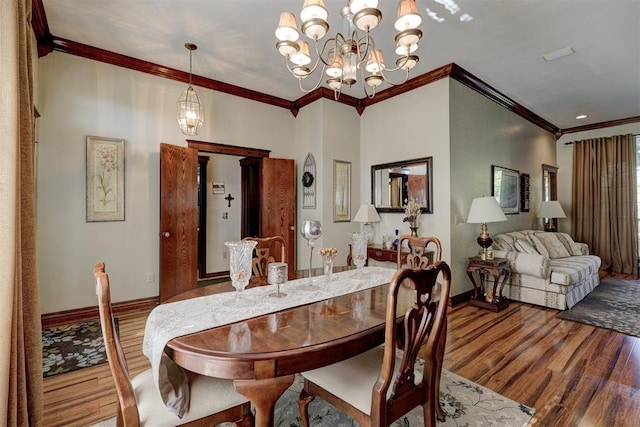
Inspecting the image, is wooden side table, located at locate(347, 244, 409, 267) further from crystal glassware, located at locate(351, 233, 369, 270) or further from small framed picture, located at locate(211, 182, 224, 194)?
small framed picture, located at locate(211, 182, 224, 194)

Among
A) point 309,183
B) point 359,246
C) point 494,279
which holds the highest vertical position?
point 309,183

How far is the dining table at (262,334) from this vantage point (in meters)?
1.13

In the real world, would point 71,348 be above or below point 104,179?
below

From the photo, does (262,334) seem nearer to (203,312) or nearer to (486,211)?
(203,312)

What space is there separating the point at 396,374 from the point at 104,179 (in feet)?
11.9

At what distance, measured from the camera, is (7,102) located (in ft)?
3.98

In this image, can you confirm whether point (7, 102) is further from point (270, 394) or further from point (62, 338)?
point (62, 338)

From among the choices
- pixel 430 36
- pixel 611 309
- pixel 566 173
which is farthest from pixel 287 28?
pixel 566 173

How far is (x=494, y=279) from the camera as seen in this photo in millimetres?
3768

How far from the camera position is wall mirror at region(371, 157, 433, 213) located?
4.03 metres

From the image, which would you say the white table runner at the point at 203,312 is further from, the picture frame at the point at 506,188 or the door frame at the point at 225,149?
the picture frame at the point at 506,188

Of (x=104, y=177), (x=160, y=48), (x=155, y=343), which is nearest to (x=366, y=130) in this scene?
(x=160, y=48)

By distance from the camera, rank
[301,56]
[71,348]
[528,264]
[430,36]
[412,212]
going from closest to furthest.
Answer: [301,56] → [71,348] → [430,36] → [528,264] → [412,212]

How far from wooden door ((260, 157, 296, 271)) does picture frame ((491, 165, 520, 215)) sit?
10.1 ft
